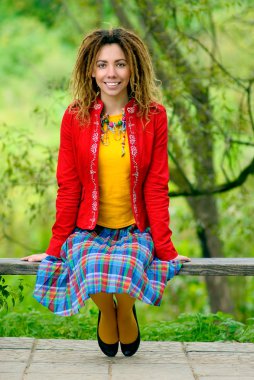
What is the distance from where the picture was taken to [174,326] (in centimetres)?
523

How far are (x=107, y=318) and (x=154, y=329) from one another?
1.01 meters

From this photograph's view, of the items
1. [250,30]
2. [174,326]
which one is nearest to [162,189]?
[174,326]

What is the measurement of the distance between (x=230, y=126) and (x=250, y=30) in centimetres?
112

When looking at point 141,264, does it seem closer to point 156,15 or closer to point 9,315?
point 9,315

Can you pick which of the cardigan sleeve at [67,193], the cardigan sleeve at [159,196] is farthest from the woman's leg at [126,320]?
the cardigan sleeve at [67,193]

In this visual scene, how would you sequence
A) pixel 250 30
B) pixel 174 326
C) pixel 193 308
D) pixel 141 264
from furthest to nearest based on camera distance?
1. pixel 193 308
2. pixel 250 30
3. pixel 174 326
4. pixel 141 264

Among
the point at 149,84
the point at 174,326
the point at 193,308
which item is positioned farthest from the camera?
the point at 193,308

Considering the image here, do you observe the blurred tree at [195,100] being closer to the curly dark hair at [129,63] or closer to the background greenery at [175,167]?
the background greenery at [175,167]

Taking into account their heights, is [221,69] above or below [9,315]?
above

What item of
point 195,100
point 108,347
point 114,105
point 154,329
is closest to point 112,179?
point 114,105

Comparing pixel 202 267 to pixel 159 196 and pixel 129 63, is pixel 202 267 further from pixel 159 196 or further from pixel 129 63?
pixel 129 63

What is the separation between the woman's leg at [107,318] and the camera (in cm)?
417

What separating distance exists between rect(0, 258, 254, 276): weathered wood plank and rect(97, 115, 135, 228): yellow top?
15.2 inches

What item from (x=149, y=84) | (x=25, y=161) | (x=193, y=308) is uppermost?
(x=149, y=84)
